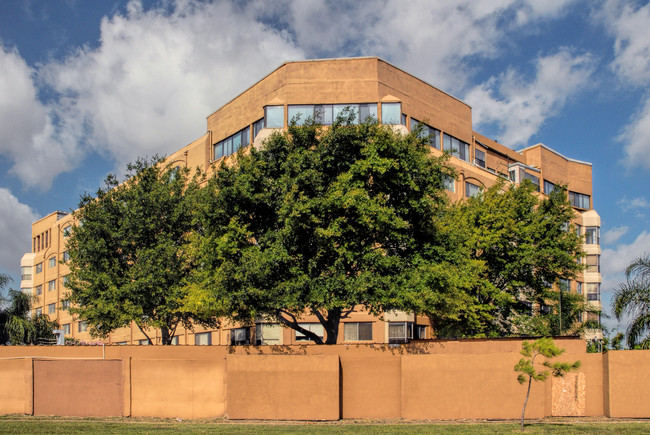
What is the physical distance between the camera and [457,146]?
52.2 meters

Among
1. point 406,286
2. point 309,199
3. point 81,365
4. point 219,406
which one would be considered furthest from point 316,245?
point 81,365

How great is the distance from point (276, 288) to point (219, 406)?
15.1 ft

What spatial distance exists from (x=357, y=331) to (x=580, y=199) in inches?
1709

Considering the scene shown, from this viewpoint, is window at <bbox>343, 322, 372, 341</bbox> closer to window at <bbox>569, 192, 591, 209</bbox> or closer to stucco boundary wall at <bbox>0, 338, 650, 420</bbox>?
stucco boundary wall at <bbox>0, 338, 650, 420</bbox>

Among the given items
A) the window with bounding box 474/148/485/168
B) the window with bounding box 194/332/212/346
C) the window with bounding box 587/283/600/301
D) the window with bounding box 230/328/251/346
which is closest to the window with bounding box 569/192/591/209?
the window with bounding box 587/283/600/301

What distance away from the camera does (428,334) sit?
145 ft

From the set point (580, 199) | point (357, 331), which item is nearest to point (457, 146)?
point (357, 331)

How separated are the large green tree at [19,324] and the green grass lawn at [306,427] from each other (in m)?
26.9

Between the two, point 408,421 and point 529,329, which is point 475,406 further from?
point 529,329

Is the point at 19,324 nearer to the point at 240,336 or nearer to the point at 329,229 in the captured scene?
the point at 240,336

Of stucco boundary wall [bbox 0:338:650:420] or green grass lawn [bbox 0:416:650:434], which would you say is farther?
stucco boundary wall [bbox 0:338:650:420]

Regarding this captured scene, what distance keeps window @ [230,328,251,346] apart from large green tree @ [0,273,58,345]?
1440 cm

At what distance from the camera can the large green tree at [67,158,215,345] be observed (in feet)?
108

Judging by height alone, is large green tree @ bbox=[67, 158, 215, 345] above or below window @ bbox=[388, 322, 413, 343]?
above
